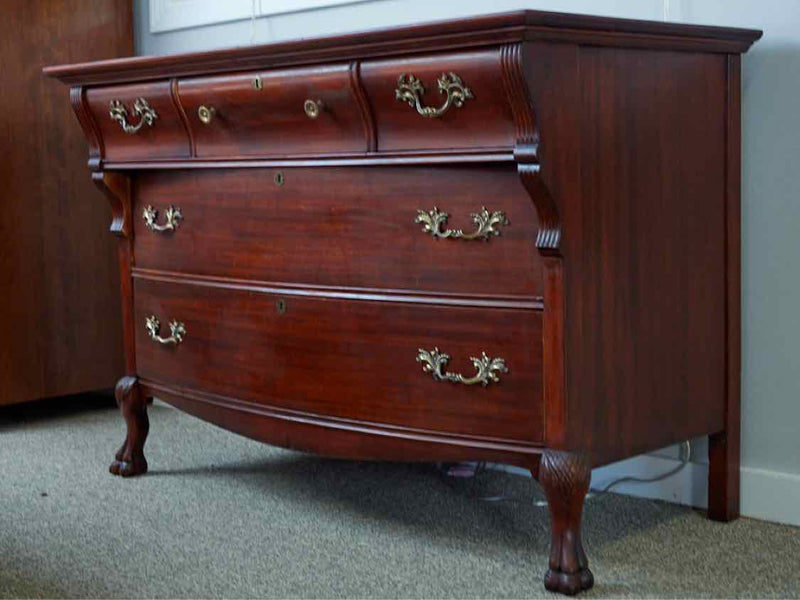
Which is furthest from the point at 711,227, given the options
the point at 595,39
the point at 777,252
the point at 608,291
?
Result: the point at 595,39

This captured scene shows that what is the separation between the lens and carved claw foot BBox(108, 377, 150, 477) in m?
3.10

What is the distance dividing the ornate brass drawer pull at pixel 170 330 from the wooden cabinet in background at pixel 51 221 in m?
0.79

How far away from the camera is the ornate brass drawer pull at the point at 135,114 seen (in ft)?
9.23

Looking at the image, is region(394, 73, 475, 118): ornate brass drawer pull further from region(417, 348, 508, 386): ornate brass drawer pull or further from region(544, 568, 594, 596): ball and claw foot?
region(544, 568, 594, 596): ball and claw foot

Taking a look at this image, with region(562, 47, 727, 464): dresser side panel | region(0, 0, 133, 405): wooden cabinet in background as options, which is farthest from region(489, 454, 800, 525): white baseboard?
region(0, 0, 133, 405): wooden cabinet in background

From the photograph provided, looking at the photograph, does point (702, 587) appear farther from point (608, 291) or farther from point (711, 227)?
point (711, 227)

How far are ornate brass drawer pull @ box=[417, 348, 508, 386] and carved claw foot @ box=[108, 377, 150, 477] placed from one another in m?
1.02

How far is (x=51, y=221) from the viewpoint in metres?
3.70

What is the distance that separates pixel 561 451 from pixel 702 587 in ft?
1.12

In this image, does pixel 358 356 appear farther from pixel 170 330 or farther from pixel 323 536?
pixel 170 330

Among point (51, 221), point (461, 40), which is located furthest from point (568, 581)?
point (51, 221)

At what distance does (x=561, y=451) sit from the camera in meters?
2.22

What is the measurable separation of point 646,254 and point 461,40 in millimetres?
561

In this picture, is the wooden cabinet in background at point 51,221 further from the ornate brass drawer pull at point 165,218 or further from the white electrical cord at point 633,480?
the white electrical cord at point 633,480
